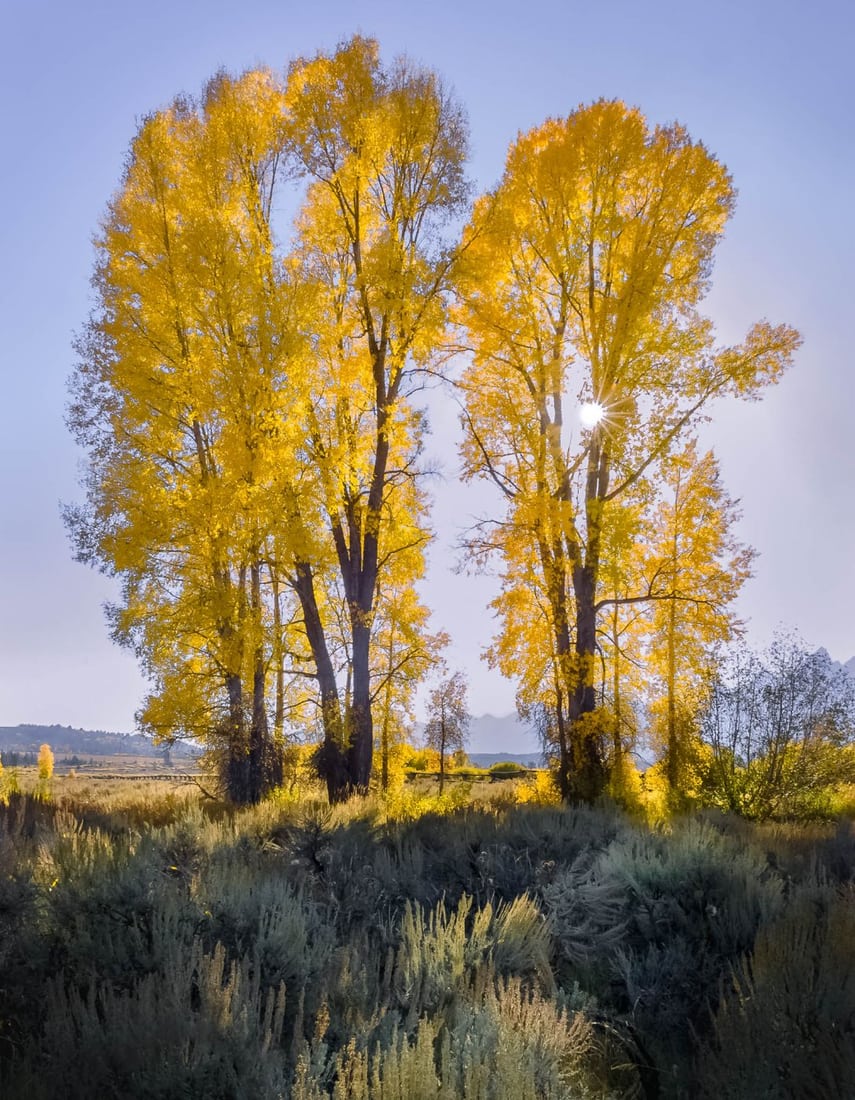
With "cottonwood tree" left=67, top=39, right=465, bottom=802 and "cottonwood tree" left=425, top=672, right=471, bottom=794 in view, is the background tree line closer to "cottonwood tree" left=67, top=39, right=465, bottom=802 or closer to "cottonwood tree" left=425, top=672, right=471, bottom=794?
"cottonwood tree" left=67, top=39, right=465, bottom=802

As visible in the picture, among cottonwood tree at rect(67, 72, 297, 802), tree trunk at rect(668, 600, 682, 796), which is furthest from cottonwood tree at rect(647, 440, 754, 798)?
cottonwood tree at rect(67, 72, 297, 802)

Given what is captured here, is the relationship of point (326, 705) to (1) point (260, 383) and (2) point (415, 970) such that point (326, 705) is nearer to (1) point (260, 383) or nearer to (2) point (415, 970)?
(1) point (260, 383)

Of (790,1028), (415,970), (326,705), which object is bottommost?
(790,1028)

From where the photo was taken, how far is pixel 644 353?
14562 mm

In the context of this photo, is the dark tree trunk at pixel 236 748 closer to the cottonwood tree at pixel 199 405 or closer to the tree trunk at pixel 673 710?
the cottonwood tree at pixel 199 405

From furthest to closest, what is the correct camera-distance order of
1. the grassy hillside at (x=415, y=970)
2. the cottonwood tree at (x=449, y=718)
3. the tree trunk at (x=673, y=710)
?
the cottonwood tree at (x=449, y=718) → the tree trunk at (x=673, y=710) → the grassy hillside at (x=415, y=970)

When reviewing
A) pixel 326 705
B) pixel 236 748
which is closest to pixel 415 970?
pixel 326 705

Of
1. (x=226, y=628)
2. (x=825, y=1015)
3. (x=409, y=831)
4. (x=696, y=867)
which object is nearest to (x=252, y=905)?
(x=825, y=1015)

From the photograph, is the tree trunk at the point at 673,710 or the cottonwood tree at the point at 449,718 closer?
the tree trunk at the point at 673,710

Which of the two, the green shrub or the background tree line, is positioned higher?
the background tree line

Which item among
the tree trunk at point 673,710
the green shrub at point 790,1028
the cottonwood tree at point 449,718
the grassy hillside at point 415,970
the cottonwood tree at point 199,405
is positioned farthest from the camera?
the cottonwood tree at point 449,718

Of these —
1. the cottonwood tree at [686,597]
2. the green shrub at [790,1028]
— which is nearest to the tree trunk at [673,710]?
the cottonwood tree at [686,597]

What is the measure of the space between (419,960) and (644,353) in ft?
40.0

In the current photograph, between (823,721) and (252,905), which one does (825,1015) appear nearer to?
(252,905)
